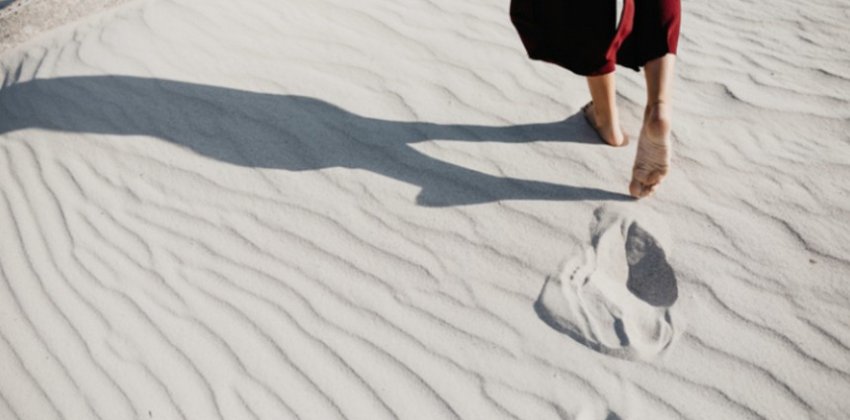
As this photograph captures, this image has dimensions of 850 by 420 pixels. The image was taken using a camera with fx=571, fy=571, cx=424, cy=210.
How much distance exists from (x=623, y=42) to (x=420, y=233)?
3.69ft

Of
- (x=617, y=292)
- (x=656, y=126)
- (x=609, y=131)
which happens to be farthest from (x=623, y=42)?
(x=617, y=292)

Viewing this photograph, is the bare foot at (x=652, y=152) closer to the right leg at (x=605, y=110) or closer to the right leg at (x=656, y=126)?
the right leg at (x=656, y=126)

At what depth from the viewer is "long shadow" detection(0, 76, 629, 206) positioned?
8.76 ft

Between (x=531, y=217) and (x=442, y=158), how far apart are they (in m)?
0.57

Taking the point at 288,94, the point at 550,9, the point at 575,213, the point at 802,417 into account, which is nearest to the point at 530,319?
the point at 575,213

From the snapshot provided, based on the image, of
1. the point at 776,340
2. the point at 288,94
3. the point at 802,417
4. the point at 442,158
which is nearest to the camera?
the point at 802,417

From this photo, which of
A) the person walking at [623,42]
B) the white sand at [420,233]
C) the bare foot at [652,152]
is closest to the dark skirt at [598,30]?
the person walking at [623,42]

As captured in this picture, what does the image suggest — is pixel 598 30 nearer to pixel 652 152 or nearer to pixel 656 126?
pixel 656 126

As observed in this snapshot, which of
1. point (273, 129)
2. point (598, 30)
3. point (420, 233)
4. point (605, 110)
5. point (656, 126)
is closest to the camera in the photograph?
point (598, 30)

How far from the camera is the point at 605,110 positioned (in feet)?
8.61

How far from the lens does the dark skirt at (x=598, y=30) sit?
2.05 metres

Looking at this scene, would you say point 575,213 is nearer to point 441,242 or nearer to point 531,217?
point 531,217

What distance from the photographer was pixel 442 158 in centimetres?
279

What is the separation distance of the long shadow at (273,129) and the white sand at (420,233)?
0.01 m
